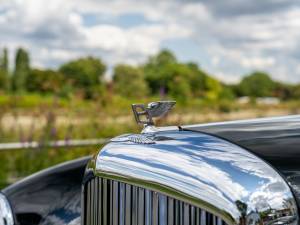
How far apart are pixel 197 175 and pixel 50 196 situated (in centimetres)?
173

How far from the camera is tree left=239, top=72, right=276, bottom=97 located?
68.0 metres

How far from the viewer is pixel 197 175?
1979 millimetres

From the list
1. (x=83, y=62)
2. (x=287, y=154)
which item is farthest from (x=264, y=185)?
(x=83, y=62)

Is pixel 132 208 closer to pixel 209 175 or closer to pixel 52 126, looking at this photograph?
pixel 209 175

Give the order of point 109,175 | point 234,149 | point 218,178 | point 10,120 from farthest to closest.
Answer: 1. point 10,120
2. point 109,175
3. point 234,149
4. point 218,178

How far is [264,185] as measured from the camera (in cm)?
181

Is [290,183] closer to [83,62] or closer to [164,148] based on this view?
[164,148]

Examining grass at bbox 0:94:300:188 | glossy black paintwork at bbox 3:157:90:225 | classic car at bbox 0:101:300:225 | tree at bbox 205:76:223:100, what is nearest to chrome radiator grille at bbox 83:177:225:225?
classic car at bbox 0:101:300:225

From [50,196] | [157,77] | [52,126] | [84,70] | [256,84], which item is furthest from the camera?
[256,84]

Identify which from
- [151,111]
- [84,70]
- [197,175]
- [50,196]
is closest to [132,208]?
[197,175]

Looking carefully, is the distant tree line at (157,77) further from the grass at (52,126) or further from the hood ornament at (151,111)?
the hood ornament at (151,111)

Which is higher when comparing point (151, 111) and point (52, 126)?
point (151, 111)

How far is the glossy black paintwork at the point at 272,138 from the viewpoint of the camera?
1.91 m

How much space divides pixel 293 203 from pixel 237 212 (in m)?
0.18
